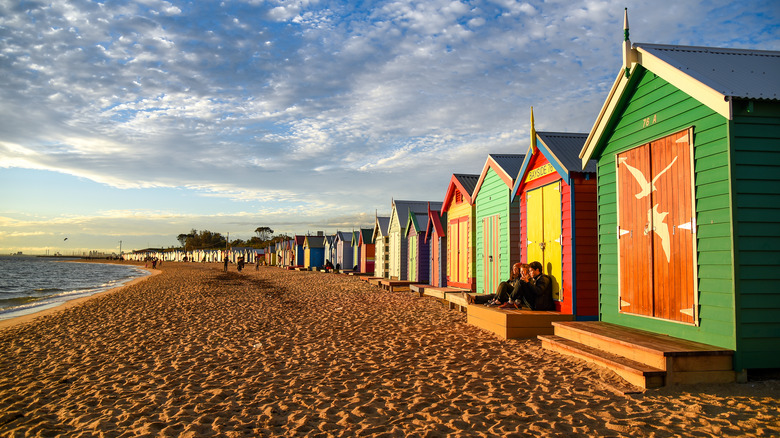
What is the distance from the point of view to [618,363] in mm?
5652

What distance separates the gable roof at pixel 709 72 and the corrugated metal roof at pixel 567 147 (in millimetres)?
1579

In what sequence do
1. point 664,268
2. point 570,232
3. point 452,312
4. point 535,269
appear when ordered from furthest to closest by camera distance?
point 452,312 → point 535,269 → point 570,232 → point 664,268

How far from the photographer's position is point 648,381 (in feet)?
17.0

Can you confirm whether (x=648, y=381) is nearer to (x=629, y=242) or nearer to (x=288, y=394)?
(x=629, y=242)

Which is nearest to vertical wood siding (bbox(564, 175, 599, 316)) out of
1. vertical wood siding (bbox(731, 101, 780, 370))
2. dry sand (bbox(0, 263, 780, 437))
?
dry sand (bbox(0, 263, 780, 437))

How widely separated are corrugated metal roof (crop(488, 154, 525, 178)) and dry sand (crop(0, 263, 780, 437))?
4.27 meters

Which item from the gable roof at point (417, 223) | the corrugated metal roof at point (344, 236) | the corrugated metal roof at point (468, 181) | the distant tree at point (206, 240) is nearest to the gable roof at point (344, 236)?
the corrugated metal roof at point (344, 236)

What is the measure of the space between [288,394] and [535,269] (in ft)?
19.9

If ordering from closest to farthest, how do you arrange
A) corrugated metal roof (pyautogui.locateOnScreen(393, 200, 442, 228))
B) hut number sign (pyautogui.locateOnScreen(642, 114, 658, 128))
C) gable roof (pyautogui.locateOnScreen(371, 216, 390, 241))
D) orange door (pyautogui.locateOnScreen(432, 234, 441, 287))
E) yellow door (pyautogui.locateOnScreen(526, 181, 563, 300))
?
hut number sign (pyautogui.locateOnScreen(642, 114, 658, 128)) < yellow door (pyautogui.locateOnScreen(526, 181, 563, 300)) < orange door (pyautogui.locateOnScreen(432, 234, 441, 287)) < corrugated metal roof (pyautogui.locateOnScreen(393, 200, 442, 228)) < gable roof (pyautogui.locateOnScreen(371, 216, 390, 241))

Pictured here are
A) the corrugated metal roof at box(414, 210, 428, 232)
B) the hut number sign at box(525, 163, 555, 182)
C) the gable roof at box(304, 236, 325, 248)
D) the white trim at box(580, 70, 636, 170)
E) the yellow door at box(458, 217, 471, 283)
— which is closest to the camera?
the white trim at box(580, 70, 636, 170)

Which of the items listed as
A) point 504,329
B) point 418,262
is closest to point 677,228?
point 504,329

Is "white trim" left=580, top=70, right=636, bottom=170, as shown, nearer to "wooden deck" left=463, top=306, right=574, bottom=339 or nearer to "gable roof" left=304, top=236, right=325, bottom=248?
"wooden deck" left=463, top=306, right=574, bottom=339

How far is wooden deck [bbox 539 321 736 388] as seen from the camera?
5.19 meters

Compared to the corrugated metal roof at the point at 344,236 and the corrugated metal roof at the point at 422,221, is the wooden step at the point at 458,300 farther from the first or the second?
the corrugated metal roof at the point at 344,236
